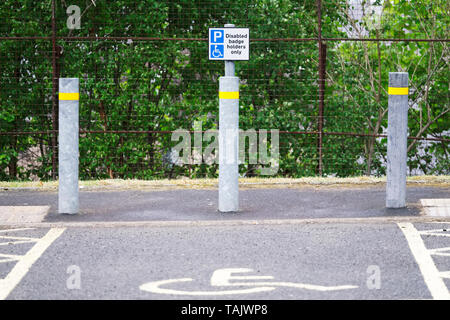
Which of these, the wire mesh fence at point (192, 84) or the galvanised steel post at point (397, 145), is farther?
the wire mesh fence at point (192, 84)

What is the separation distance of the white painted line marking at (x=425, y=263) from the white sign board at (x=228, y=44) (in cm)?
281

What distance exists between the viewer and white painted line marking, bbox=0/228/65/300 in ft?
22.5

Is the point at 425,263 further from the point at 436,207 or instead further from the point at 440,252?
the point at 436,207

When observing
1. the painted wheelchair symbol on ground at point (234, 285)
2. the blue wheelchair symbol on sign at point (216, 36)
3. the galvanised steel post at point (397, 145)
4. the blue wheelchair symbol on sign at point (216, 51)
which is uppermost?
the blue wheelchair symbol on sign at point (216, 36)

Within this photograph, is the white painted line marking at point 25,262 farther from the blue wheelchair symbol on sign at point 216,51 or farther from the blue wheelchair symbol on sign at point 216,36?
the blue wheelchair symbol on sign at point 216,36

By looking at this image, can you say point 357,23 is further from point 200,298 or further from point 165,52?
point 200,298

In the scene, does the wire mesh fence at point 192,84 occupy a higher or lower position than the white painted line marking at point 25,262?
higher

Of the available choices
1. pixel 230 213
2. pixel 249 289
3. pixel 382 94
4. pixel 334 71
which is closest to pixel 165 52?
pixel 334 71

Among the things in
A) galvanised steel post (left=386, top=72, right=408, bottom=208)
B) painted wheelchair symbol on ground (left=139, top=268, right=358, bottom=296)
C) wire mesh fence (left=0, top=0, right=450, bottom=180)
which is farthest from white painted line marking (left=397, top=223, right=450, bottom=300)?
wire mesh fence (left=0, top=0, right=450, bottom=180)

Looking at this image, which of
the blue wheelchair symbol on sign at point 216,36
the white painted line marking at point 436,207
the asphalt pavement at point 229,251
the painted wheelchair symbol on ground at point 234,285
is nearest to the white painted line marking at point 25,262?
the asphalt pavement at point 229,251

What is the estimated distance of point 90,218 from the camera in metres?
9.83

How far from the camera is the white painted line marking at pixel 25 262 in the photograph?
6.86 metres

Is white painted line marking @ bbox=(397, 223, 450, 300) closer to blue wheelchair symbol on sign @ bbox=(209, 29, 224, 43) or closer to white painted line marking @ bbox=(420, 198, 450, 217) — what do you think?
white painted line marking @ bbox=(420, 198, 450, 217)

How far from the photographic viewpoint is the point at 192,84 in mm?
16234
